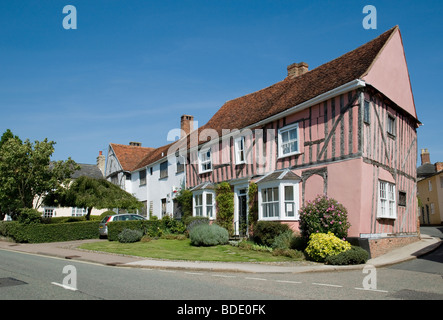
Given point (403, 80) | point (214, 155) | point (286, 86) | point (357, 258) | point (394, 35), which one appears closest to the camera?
point (357, 258)

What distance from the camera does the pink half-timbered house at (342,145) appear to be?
579 inches

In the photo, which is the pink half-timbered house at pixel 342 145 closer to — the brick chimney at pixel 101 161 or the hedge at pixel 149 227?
the hedge at pixel 149 227

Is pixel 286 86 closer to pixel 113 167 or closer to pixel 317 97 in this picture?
pixel 317 97

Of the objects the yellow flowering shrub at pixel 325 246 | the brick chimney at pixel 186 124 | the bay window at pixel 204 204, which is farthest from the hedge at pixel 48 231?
the yellow flowering shrub at pixel 325 246

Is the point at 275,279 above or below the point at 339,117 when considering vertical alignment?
below

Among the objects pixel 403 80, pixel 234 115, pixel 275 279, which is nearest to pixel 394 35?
pixel 403 80

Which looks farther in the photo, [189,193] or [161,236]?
[189,193]

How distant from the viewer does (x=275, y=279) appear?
32.6ft

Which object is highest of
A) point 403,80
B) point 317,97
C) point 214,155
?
point 403,80

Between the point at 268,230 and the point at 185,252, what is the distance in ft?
12.2

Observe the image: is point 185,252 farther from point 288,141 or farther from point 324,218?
point 288,141

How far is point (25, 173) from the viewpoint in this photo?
81.1 ft

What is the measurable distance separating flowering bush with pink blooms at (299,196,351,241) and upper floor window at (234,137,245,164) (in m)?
6.16
